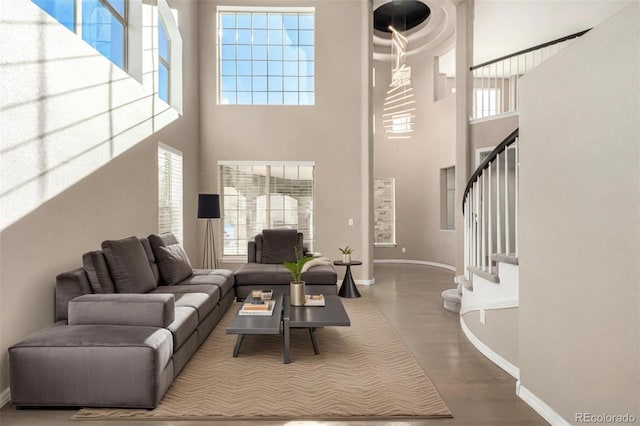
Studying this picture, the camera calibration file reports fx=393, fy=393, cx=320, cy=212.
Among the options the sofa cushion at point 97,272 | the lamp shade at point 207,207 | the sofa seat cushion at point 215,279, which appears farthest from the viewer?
the lamp shade at point 207,207

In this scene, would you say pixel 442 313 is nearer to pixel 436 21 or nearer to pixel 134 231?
pixel 134 231

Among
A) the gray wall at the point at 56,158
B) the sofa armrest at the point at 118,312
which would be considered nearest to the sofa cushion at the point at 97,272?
the gray wall at the point at 56,158

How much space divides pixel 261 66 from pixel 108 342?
20.3 feet

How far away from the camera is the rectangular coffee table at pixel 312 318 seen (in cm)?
346

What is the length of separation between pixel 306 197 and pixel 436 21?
4947 mm

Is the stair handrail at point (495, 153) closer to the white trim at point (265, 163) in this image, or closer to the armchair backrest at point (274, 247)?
the armchair backrest at point (274, 247)

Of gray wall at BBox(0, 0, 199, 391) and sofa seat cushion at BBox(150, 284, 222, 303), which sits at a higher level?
gray wall at BBox(0, 0, 199, 391)

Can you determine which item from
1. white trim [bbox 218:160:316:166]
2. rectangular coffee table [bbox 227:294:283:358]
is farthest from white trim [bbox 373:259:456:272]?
rectangular coffee table [bbox 227:294:283:358]

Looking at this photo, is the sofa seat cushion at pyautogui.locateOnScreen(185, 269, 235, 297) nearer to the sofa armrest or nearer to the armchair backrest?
the armchair backrest

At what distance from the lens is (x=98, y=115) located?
3910 mm

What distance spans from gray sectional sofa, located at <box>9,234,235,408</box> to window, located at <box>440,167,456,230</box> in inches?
277

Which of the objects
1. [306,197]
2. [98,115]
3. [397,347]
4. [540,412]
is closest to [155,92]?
[98,115]

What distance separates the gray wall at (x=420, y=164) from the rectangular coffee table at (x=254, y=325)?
6410 millimetres

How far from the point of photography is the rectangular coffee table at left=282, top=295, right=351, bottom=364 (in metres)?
3.46
